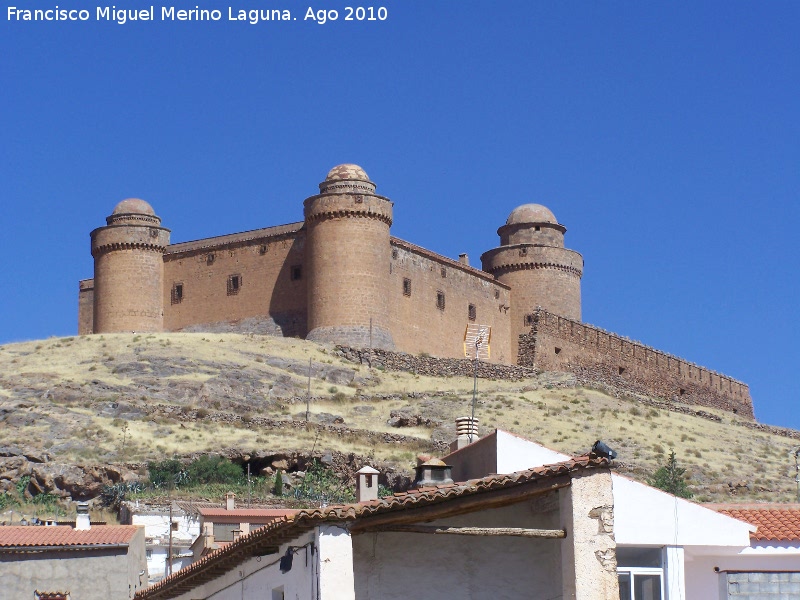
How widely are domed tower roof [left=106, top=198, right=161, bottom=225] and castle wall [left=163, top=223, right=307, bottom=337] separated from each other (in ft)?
5.46

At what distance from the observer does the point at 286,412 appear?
178 feet

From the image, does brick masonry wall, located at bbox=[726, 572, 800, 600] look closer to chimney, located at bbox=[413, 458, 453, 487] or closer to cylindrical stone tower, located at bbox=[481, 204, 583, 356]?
chimney, located at bbox=[413, 458, 453, 487]

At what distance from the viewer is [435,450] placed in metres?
49.2

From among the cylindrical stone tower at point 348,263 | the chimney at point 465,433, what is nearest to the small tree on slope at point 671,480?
the cylindrical stone tower at point 348,263

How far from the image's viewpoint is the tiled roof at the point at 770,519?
1516cm

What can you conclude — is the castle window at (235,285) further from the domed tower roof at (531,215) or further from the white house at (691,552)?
the white house at (691,552)

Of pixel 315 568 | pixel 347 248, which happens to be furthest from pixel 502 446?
pixel 347 248

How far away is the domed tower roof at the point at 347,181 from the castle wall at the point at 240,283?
2.74m

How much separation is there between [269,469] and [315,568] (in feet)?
109

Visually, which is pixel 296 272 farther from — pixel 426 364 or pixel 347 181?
pixel 426 364

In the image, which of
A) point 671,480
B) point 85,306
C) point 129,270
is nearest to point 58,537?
point 671,480

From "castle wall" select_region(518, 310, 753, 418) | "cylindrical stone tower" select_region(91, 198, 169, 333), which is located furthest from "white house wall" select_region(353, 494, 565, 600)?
"castle wall" select_region(518, 310, 753, 418)

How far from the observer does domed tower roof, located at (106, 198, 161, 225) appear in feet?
223

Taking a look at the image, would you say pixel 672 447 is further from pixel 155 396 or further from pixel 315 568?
pixel 315 568
